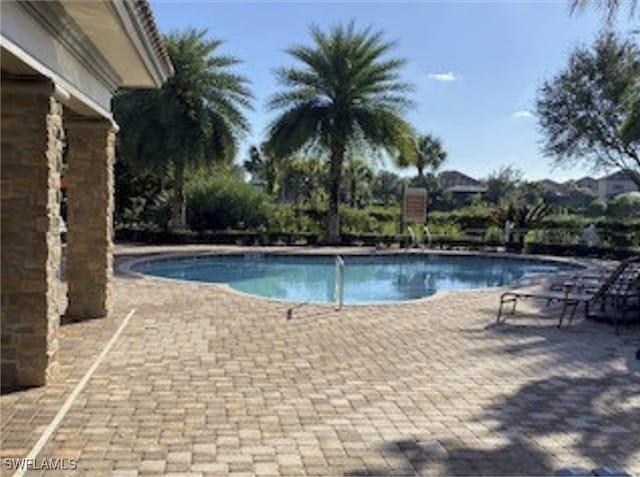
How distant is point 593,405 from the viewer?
646cm

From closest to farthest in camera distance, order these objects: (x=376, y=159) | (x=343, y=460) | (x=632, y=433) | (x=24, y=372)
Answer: (x=343, y=460)
(x=632, y=433)
(x=24, y=372)
(x=376, y=159)

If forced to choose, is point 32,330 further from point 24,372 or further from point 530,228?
point 530,228

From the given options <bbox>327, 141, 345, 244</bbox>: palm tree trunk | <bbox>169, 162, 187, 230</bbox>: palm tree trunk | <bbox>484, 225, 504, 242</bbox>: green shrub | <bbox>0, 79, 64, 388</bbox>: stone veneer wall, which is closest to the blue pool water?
<bbox>484, 225, 504, 242</bbox>: green shrub

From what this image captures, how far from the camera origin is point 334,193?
2623cm

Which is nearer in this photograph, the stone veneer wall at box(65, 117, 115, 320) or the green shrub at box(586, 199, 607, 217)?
the stone veneer wall at box(65, 117, 115, 320)

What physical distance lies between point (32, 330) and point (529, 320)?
25.1 feet

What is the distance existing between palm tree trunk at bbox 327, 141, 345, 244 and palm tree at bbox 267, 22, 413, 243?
41 millimetres

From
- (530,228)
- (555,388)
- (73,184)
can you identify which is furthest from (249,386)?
(530,228)

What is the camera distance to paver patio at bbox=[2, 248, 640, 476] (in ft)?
16.3

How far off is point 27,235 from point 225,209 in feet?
70.7

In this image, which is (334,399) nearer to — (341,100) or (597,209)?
(341,100)

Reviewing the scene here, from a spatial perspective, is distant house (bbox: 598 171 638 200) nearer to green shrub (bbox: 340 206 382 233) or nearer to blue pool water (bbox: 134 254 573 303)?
green shrub (bbox: 340 206 382 233)

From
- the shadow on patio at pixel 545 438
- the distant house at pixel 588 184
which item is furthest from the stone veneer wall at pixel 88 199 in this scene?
the distant house at pixel 588 184

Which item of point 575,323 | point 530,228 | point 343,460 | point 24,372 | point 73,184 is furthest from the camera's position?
point 530,228
